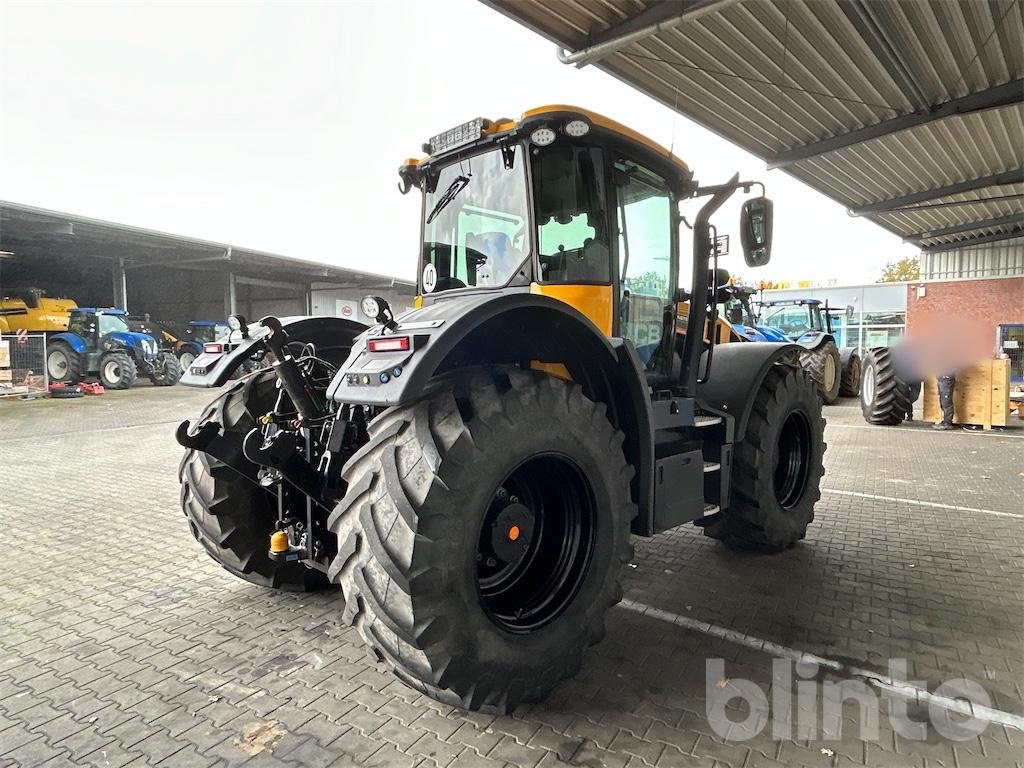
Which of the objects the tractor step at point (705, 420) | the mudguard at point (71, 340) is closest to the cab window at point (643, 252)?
the tractor step at point (705, 420)

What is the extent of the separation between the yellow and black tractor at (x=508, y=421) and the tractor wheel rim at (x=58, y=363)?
1868cm

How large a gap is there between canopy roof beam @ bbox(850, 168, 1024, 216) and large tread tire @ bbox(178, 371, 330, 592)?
47.7 feet

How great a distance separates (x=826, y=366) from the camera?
14.3m

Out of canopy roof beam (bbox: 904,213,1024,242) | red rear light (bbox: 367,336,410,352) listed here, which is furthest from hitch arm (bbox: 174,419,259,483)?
canopy roof beam (bbox: 904,213,1024,242)

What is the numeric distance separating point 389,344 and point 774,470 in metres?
3.13

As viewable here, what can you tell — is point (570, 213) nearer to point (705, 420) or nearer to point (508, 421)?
point (508, 421)

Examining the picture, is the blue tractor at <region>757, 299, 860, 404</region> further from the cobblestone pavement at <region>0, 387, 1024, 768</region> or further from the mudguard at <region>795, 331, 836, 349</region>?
the cobblestone pavement at <region>0, 387, 1024, 768</region>

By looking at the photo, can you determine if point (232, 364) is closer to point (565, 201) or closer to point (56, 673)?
point (56, 673)

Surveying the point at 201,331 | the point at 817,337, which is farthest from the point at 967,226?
the point at 201,331

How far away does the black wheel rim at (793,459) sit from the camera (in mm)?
4641

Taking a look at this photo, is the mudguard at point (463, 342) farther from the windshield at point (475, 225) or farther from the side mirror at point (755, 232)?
the side mirror at point (755, 232)

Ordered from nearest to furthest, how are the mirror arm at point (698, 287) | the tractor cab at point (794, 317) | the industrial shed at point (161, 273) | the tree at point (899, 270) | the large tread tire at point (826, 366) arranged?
1. the mirror arm at point (698, 287)
2. the large tread tire at point (826, 366)
3. the tractor cab at point (794, 317)
4. the industrial shed at point (161, 273)
5. the tree at point (899, 270)

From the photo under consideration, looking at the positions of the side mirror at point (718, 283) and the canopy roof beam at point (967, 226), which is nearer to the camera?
the side mirror at point (718, 283)

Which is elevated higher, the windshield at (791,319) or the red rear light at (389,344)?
the windshield at (791,319)
